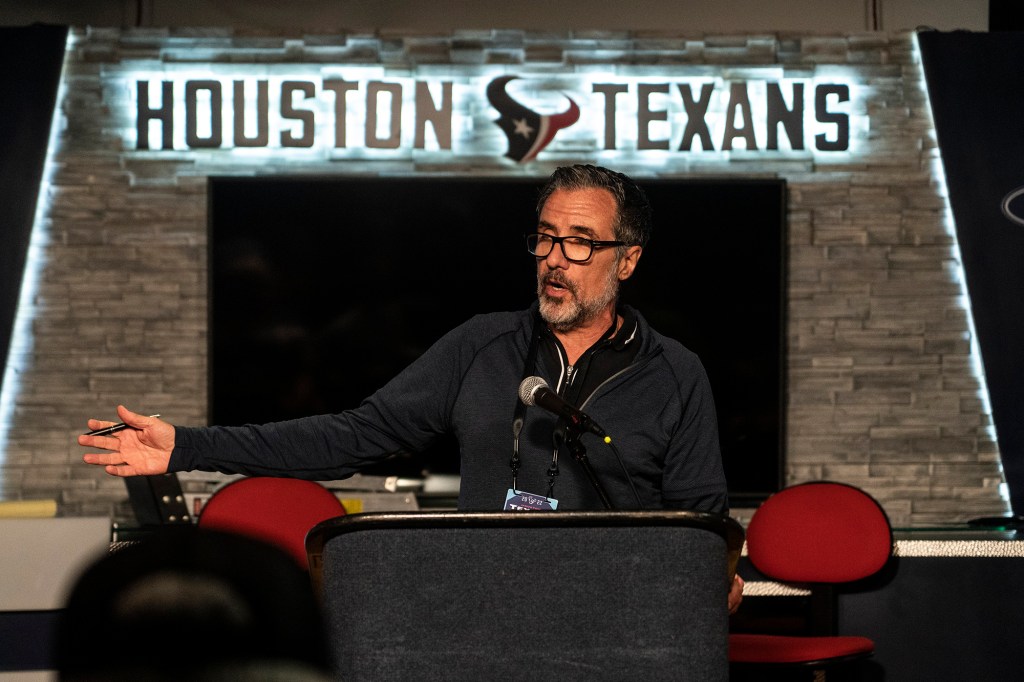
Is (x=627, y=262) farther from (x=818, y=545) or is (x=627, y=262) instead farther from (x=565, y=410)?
(x=818, y=545)

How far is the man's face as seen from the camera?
2197mm

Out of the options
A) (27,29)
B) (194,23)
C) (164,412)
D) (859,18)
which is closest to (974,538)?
(859,18)

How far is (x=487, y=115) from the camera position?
5023 millimetres

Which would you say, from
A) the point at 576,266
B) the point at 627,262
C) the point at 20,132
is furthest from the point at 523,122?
the point at 576,266

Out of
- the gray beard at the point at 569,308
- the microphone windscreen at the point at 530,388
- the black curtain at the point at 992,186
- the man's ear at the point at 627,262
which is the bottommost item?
the microphone windscreen at the point at 530,388

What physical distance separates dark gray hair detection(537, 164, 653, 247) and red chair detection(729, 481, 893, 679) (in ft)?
3.75

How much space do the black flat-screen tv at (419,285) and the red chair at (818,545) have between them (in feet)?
5.92

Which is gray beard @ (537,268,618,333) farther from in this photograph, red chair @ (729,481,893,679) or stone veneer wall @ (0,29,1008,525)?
stone veneer wall @ (0,29,1008,525)

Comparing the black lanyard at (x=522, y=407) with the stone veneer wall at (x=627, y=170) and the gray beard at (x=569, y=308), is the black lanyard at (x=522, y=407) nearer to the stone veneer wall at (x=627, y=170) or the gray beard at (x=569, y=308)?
the gray beard at (x=569, y=308)

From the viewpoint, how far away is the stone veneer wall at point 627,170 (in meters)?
4.95

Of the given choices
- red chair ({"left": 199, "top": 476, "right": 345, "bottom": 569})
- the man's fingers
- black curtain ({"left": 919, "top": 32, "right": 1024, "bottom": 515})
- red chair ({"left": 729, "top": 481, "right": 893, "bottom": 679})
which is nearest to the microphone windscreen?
the man's fingers

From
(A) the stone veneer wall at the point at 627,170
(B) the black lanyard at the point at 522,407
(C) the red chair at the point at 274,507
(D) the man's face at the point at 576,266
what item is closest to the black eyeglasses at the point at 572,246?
(D) the man's face at the point at 576,266

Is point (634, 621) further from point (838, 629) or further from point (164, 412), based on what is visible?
point (164, 412)

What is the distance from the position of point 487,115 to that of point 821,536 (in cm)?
266
